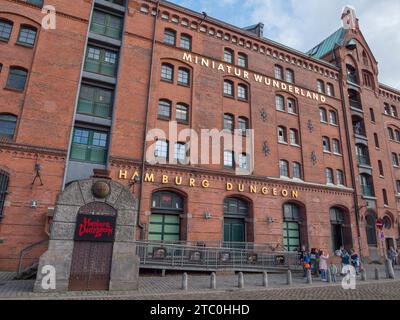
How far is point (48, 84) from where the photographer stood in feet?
55.7

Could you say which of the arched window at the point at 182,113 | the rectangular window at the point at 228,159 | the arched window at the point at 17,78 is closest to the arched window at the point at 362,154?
the rectangular window at the point at 228,159

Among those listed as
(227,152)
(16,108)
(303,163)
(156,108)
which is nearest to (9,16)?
(16,108)

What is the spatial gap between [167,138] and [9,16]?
40.4ft

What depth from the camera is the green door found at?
1980 centimetres

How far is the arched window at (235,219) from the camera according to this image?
19.9 meters

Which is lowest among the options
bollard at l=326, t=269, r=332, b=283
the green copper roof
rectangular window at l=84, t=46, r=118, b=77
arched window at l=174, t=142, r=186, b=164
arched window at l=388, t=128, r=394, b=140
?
bollard at l=326, t=269, r=332, b=283

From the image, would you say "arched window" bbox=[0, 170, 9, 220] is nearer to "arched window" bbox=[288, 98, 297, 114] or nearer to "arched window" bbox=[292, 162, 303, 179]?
"arched window" bbox=[292, 162, 303, 179]

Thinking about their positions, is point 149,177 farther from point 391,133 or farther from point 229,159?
point 391,133

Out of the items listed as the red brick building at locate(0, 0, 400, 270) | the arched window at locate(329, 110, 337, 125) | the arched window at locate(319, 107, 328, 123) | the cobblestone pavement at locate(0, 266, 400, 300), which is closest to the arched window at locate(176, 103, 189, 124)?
the red brick building at locate(0, 0, 400, 270)

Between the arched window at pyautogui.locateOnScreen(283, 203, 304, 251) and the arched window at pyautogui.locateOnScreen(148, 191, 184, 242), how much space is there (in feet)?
29.0

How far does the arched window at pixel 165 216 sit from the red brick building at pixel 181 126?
0.23ft

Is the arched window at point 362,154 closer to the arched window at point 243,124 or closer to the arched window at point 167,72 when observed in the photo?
the arched window at point 243,124

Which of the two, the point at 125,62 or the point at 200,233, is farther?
the point at 125,62

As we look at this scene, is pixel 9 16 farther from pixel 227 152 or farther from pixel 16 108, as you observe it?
pixel 227 152
